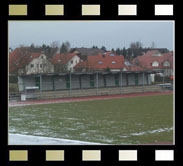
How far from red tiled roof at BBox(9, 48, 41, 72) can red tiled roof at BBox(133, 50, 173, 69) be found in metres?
14.6

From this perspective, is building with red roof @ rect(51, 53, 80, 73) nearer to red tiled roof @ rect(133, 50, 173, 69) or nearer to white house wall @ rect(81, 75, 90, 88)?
white house wall @ rect(81, 75, 90, 88)

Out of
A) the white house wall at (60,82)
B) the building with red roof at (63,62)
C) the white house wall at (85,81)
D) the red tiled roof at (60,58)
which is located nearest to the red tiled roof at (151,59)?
the building with red roof at (63,62)

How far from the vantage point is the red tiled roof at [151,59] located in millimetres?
41812

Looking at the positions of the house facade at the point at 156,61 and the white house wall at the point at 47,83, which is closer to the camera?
the white house wall at the point at 47,83

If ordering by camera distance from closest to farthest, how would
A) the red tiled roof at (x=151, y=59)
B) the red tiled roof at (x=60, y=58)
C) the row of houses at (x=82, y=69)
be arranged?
1. the row of houses at (x=82, y=69)
2. the red tiled roof at (x=60, y=58)
3. the red tiled roof at (x=151, y=59)

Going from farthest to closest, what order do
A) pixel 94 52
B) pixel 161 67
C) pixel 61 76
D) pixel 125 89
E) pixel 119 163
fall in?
pixel 94 52
pixel 161 67
pixel 125 89
pixel 61 76
pixel 119 163

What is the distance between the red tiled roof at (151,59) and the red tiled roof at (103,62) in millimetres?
3035

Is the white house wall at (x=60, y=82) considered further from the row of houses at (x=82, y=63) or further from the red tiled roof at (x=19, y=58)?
the red tiled roof at (x=19, y=58)

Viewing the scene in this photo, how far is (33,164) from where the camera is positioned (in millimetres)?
3502

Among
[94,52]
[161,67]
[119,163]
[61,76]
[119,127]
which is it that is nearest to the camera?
[119,163]

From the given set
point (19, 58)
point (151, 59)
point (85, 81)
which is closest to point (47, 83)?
point (85, 81)

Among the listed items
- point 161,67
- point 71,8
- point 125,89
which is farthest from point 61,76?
point 71,8
